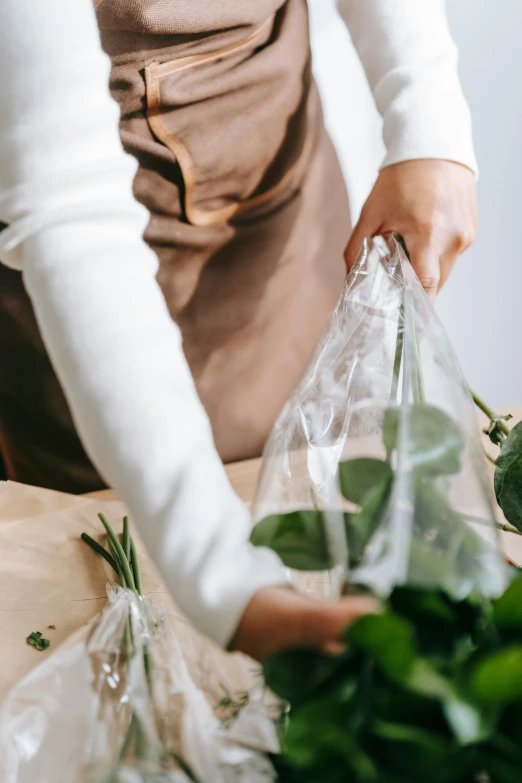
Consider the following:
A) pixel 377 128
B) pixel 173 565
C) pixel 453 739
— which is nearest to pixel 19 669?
pixel 173 565

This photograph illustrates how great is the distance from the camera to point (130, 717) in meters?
0.34

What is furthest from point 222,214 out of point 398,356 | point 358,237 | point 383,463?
point 383,463

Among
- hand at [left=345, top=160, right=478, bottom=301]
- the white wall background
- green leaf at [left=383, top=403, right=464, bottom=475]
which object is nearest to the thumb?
hand at [left=345, top=160, right=478, bottom=301]

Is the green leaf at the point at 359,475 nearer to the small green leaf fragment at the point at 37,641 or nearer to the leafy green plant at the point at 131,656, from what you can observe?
the leafy green plant at the point at 131,656

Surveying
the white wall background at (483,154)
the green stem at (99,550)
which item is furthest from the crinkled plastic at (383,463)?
the white wall background at (483,154)

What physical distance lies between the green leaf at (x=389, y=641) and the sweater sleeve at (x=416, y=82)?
45 cm

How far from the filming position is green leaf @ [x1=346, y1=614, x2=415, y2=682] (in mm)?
203

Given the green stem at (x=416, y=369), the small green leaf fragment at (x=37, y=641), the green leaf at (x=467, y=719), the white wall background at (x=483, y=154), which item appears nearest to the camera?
the green leaf at (x=467, y=719)

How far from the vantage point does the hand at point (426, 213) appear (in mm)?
534

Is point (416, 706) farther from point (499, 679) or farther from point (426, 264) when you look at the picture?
point (426, 264)

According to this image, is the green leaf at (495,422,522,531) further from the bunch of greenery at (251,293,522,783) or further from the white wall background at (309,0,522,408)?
the white wall background at (309,0,522,408)

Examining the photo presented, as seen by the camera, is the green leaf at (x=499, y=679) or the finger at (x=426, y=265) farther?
the finger at (x=426, y=265)

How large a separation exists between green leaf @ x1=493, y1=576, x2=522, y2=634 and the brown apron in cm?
47

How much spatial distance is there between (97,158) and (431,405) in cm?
20
